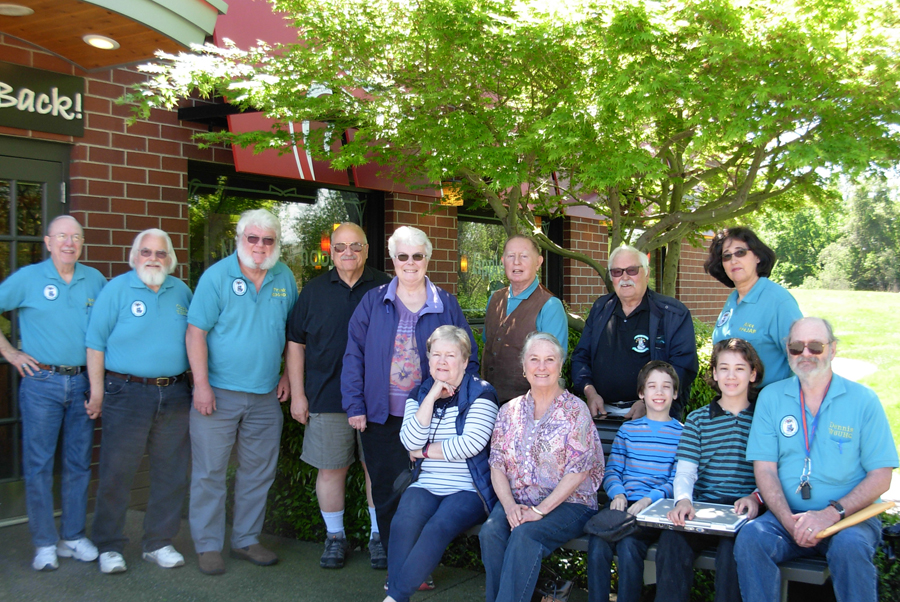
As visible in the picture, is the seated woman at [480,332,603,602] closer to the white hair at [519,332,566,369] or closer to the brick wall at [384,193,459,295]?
the white hair at [519,332,566,369]

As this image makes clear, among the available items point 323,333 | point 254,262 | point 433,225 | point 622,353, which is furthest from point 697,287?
point 254,262

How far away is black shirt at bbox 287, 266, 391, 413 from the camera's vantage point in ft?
13.8

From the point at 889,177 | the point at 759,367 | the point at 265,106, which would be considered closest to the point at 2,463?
the point at 265,106

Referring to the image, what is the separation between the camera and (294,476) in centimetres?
482

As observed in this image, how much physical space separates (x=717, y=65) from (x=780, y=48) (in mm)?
335

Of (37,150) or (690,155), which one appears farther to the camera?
(690,155)

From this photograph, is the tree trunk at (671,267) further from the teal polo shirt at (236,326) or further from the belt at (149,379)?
the belt at (149,379)

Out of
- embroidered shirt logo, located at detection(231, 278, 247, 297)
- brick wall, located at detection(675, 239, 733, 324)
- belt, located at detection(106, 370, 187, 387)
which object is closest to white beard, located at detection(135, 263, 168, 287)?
embroidered shirt logo, located at detection(231, 278, 247, 297)

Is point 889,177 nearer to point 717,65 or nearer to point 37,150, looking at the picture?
point 717,65

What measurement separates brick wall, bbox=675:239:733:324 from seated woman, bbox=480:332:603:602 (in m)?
8.99

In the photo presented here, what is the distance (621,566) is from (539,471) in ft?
1.81

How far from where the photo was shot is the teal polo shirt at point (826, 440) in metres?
3.08

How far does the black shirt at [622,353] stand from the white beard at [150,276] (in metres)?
2.48

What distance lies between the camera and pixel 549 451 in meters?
3.48
